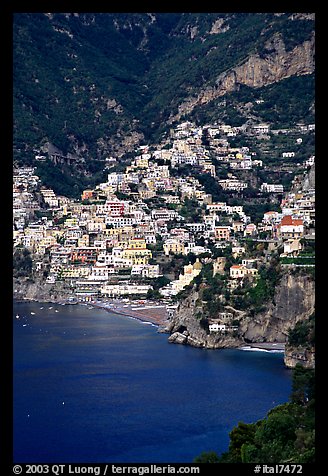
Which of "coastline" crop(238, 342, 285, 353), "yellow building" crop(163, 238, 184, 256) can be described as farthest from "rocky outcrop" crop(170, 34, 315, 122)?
"coastline" crop(238, 342, 285, 353)

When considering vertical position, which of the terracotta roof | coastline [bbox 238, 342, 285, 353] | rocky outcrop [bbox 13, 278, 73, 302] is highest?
the terracotta roof

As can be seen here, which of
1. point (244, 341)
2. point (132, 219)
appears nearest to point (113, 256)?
point (132, 219)

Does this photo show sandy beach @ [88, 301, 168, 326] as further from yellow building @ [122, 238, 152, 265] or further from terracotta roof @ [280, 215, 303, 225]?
terracotta roof @ [280, 215, 303, 225]

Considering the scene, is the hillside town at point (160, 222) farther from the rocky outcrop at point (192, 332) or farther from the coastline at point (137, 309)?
the rocky outcrop at point (192, 332)

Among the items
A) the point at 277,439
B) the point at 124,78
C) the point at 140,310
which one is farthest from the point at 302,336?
the point at 124,78

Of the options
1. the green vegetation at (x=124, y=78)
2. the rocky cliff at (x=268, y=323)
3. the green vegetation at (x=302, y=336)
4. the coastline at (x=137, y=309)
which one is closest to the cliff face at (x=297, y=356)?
the green vegetation at (x=302, y=336)

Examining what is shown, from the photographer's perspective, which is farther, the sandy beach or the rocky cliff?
the sandy beach
